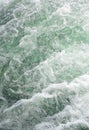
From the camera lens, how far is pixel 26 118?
17.1ft

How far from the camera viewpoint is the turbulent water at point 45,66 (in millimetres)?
5168

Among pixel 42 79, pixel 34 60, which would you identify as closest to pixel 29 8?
pixel 34 60

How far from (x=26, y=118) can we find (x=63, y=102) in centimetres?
72

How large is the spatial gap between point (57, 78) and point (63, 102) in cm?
66

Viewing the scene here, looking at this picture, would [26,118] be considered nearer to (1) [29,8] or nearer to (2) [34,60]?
(2) [34,60]

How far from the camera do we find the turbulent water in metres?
5.17

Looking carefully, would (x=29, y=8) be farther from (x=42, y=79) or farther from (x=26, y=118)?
(x=26, y=118)

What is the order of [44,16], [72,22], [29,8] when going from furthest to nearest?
[29,8] < [44,16] < [72,22]

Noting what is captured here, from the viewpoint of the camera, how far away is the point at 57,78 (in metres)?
5.85

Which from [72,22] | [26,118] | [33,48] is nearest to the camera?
[26,118]

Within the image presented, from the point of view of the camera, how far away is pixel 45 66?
6133mm

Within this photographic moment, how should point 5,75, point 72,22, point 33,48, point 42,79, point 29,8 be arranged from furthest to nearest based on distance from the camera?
point 29,8, point 72,22, point 33,48, point 5,75, point 42,79

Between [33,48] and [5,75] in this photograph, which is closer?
[5,75]

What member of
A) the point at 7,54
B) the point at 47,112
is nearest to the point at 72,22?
the point at 7,54
